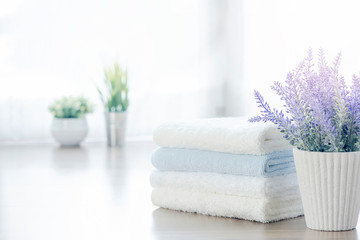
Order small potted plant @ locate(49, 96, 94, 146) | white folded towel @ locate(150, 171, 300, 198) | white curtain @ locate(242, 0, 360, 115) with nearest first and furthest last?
white folded towel @ locate(150, 171, 300, 198) < white curtain @ locate(242, 0, 360, 115) < small potted plant @ locate(49, 96, 94, 146)

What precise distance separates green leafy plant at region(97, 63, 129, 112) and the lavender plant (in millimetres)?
2394

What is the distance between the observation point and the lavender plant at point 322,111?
1613mm

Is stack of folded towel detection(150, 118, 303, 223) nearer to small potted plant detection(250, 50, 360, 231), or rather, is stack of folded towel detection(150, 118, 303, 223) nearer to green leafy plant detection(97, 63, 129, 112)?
small potted plant detection(250, 50, 360, 231)

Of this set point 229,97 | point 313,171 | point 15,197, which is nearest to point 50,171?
point 15,197

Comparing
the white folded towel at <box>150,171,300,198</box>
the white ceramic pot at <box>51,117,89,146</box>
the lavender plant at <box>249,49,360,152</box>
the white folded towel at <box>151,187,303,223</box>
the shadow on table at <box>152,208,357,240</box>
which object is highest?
the lavender plant at <box>249,49,360,152</box>

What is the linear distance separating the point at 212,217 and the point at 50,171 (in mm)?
1267

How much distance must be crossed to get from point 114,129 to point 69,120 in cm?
28

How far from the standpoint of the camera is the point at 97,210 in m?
2.00

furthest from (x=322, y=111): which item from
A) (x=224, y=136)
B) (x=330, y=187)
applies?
(x=224, y=136)

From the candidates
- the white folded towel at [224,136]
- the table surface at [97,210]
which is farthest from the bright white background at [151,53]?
the white folded towel at [224,136]

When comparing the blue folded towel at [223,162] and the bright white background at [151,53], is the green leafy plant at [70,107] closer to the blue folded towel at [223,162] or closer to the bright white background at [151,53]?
the bright white background at [151,53]

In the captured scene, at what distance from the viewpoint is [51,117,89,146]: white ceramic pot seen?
156 inches

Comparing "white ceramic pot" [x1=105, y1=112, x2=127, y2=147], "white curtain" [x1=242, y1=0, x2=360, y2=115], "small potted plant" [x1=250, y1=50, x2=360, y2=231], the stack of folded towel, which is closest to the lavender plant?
"small potted plant" [x1=250, y1=50, x2=360, y2=231]

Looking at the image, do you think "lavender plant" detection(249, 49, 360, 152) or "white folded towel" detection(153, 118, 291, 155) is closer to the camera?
"lavender plant" detection(249, 49, 360, 152)
